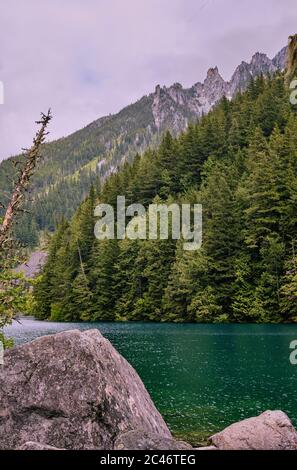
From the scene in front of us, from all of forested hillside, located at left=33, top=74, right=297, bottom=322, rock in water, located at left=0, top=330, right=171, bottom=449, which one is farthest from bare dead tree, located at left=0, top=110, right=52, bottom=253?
forested hillside, located at left=33, top=74, right=297, bottom=322

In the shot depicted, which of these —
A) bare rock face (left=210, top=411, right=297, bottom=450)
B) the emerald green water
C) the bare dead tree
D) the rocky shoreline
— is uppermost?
the bare dead tree

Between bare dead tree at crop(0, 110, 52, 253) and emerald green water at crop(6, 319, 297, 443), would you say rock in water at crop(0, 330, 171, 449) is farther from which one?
emerald green water at crop(6, 319, 297, 443)

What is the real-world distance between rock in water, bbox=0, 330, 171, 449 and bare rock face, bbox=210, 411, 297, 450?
2.81 m

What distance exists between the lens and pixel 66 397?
1327 centimetres

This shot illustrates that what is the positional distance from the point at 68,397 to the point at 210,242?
6787 cm

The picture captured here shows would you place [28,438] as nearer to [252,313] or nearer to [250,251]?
[252,313]

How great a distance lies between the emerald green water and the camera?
2152 cm

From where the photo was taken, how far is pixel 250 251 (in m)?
77.1

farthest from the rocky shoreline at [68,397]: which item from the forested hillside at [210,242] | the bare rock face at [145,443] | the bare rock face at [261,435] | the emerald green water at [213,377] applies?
the forested hillside at [210,242]

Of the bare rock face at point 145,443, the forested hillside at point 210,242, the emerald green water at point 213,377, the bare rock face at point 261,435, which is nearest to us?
the bare rock face at point 145,443

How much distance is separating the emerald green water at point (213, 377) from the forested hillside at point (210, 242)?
25176 mm

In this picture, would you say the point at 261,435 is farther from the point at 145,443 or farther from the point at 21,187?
the point at 21,187

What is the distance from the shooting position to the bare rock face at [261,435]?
15.1 metres

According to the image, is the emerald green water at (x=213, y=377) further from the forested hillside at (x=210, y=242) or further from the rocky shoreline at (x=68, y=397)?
the forested hillside at (x=210, y=242)
